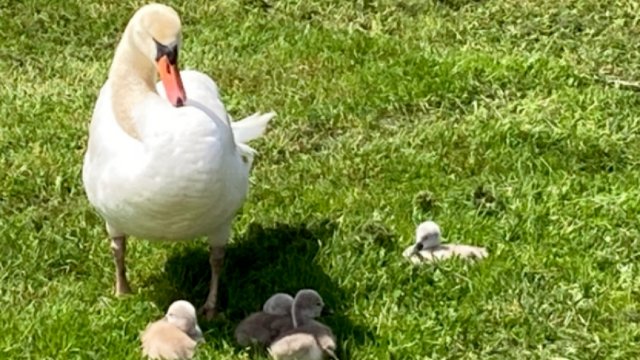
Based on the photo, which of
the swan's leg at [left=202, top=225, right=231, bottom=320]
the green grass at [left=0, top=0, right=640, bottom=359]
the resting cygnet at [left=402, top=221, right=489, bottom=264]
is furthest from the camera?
the resting cygnet at [left=402, top=221, right=489, bottom=264]

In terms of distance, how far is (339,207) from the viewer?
22.0 ft

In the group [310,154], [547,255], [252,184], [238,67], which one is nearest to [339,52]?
[238,67]

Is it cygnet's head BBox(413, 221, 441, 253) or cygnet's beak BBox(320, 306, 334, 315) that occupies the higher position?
cygnet's head BBox(413, 221, 441, 253)

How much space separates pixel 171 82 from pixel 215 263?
78 cm

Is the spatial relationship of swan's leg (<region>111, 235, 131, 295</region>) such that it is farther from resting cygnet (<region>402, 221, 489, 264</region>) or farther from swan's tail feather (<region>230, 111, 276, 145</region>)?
resting cygnet (<region>402, 221, 489, 264</region>)

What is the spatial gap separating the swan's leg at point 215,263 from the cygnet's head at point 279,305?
0.93 feet

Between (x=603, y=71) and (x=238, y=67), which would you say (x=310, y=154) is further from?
(x=603, y=71)

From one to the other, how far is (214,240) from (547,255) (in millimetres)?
1454

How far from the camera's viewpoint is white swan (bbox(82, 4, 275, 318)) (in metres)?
5.25

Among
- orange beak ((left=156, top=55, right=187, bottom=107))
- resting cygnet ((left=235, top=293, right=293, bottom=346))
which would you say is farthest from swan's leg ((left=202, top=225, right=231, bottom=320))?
orange beak ((left=156, top=55, right=187, bottom=107))

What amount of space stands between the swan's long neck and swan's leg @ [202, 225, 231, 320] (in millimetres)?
607

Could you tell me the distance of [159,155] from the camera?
5254mm

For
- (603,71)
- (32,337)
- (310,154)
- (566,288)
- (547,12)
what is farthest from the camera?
(547,12)

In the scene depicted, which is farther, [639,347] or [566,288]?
[566,288]
